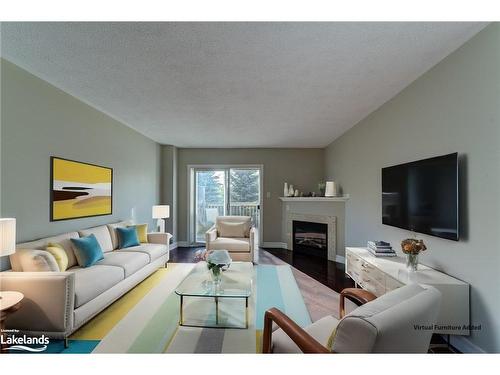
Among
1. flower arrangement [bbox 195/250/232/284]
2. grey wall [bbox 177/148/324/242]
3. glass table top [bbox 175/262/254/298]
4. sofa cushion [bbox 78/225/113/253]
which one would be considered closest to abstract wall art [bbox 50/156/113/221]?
sofa cushion [bbox 78/225/113/253]

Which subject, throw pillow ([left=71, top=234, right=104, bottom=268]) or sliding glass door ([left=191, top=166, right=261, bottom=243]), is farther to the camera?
sliding glass door ([left=191, top=166, right=261, bottom=243])

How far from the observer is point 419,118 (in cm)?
250

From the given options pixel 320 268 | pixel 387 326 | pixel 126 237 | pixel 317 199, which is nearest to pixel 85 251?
pixel 126 237

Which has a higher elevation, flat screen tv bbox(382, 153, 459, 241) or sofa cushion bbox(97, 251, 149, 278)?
flat screen tv bbox(382, 153, 459, 241)

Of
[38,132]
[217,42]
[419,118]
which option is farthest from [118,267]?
[419,118]

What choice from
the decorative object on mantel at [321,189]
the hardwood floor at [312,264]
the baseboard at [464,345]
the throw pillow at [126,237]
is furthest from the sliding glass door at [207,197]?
the baseboard at [464,345]

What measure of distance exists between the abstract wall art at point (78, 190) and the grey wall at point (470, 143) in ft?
13.1

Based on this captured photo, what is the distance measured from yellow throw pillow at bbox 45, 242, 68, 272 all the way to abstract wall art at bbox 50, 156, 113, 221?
1.56ft

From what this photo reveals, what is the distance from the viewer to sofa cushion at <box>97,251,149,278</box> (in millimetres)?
2889

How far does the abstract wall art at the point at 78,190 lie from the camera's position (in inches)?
111

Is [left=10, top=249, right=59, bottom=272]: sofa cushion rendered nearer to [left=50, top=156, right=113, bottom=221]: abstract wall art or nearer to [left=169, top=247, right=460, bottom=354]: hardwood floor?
[left=50, top=156, right=113, bottom=221]: abstract wall art

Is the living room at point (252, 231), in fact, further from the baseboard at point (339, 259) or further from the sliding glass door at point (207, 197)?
the sliding glass door at point (207, 197)
